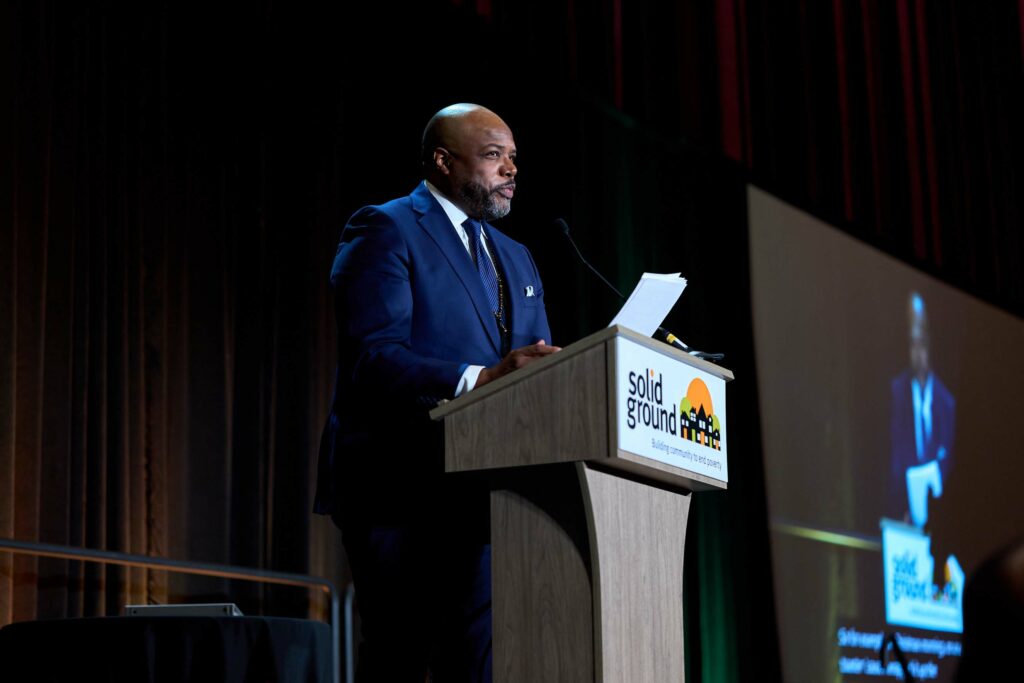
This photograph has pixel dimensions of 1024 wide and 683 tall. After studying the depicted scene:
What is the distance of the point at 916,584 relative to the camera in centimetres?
523

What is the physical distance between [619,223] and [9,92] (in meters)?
2.60

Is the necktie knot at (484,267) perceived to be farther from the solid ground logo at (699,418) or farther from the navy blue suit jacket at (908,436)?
the navy blue suit jacket at (908,436)

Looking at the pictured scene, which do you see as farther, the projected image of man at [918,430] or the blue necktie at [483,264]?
the projected image of man at [918,430]

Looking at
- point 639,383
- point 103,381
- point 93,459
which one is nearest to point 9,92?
point 103,381

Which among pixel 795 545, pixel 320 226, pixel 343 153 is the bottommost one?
pixel 795 545

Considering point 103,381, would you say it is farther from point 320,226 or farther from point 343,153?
point 343,153

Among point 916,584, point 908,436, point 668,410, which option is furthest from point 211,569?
point 908,436

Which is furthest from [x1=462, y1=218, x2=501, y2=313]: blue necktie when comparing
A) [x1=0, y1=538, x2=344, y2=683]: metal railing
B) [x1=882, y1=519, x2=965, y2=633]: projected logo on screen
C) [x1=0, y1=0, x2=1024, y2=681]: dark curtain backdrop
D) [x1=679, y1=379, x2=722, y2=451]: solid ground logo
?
[x1=882, y1=519, x2=965, y2=633]: projected logo on screen

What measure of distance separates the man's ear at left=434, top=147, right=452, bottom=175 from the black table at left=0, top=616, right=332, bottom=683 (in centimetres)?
97

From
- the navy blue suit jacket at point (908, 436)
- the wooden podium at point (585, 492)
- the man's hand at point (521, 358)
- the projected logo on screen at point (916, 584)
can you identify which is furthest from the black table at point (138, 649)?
the navy blue suit jacket at point (908, 436)

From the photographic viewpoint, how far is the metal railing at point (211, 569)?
11.4 feet

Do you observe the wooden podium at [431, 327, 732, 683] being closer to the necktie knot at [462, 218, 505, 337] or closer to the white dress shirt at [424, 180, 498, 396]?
the necktie knot at [462, 218, 505, 337]

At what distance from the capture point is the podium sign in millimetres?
1856

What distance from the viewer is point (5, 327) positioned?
12.0 ft
